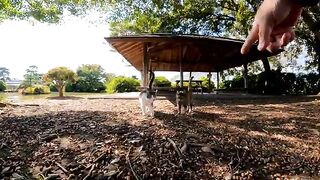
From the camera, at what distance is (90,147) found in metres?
6.11

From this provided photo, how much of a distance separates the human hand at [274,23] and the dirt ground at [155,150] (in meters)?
4.40

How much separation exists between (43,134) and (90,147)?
1.28 m

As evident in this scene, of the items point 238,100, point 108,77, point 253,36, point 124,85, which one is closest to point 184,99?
point 238,100

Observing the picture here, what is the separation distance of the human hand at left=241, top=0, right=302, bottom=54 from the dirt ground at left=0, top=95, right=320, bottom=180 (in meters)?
4.40

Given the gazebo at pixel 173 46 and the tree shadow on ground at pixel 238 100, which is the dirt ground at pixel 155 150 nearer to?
the gazebo at pixel 173 46

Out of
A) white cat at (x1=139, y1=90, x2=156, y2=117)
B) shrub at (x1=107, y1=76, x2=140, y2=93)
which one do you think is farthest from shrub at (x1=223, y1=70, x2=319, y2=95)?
white cat at (x1=139, y1=90, x2=156, y2=117)

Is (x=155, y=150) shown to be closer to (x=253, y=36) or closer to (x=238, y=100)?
(x=253, y=36)

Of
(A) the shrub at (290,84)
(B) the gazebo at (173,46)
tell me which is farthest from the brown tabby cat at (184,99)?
(A) the shrub at (290,84)

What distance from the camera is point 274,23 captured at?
1040 mm

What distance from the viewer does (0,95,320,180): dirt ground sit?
17.7 ft

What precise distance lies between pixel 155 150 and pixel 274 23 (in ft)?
16.8

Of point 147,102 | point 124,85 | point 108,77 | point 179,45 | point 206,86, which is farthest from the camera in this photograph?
point 108,77

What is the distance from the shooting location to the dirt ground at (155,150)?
5.39 metres

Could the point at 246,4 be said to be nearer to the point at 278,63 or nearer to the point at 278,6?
the point at 278,63
